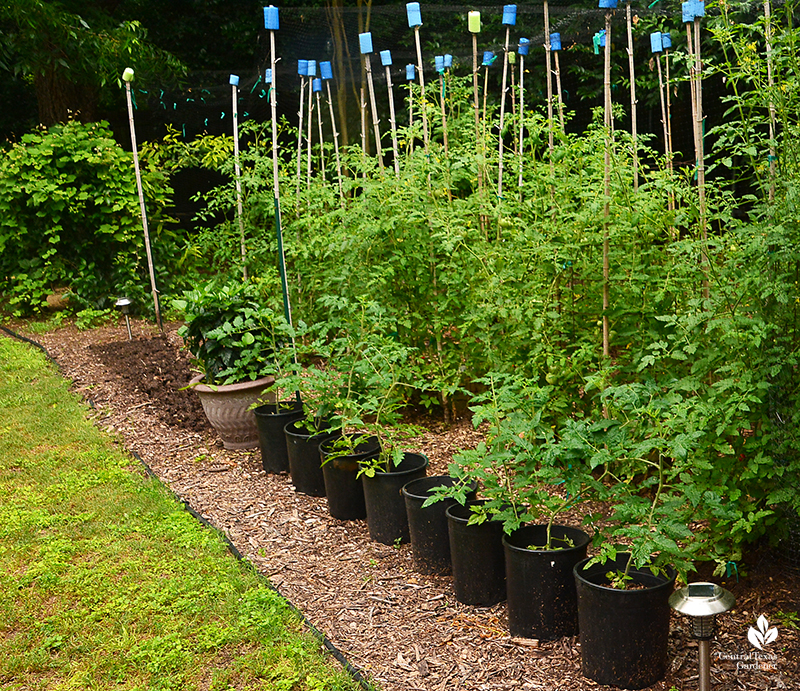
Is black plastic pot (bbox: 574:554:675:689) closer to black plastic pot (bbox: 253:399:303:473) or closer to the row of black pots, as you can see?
the row of black pots

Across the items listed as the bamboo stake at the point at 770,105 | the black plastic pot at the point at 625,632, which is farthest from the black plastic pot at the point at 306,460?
the bamboo stake at the point at 770,105

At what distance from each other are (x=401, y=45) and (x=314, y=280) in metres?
4.28

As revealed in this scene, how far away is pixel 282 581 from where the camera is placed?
2988 mm

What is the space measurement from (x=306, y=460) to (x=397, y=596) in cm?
104

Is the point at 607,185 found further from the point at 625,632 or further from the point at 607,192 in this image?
the point at 625,632

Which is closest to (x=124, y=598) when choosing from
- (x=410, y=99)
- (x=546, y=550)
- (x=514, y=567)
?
(x=514, y=567)

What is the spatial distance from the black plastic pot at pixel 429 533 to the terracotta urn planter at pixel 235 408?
1550 mm

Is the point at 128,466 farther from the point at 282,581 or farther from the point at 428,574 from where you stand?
the point at 428,574

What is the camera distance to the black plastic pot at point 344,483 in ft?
11.1

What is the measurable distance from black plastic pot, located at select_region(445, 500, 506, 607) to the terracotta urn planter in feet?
6.02

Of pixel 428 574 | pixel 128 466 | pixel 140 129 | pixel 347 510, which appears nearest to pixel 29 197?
pixel 140 129

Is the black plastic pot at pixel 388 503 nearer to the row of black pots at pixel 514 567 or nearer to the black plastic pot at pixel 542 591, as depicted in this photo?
the row of black pots at pixel 514 567

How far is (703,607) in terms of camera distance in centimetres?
187

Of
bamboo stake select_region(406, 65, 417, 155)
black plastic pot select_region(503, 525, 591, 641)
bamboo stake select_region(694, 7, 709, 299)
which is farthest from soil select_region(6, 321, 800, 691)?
bamboo stake select_region(406, 65, 417, 155)
